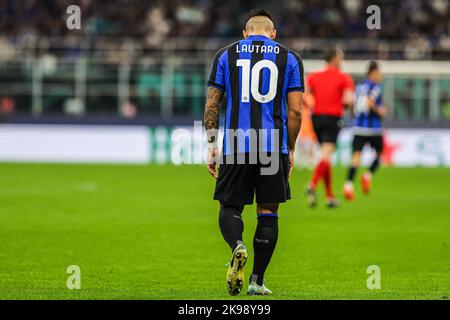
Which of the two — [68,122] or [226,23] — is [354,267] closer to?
[68,122]

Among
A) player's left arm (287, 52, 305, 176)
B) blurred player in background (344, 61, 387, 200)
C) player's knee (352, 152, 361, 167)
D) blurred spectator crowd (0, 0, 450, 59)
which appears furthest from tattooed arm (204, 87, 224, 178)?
blurred spectator crowd (0, 0, 450, 59)

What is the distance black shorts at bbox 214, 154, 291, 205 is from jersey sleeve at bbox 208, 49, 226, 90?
644mm

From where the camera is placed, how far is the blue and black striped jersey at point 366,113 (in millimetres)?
19672

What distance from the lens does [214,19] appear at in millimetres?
34812

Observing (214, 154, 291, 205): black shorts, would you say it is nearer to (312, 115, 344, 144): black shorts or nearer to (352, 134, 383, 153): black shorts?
(312, 115, 344, 144): black shorts

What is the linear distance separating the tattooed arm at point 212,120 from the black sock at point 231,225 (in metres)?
0.31

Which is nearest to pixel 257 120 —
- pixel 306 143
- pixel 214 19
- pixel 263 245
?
pixel 263 245

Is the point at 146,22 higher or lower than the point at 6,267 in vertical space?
higher

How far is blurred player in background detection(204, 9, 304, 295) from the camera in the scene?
8531mm

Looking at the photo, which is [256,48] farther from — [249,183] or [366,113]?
[366,113]
